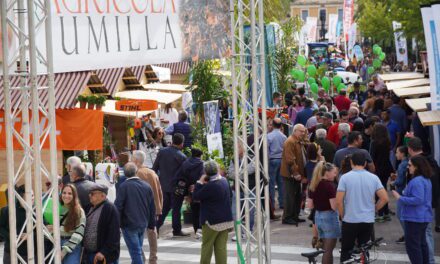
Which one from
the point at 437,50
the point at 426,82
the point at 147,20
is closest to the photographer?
the point at 147,20

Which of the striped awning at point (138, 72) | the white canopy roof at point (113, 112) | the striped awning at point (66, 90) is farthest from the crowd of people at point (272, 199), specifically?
the striped awning at point (138, 72)

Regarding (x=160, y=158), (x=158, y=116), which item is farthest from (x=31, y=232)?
(x=158, y=116)

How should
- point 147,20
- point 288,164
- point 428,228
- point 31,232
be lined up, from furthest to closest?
point 288,164, point 428,228, point 147,20, point 31,232

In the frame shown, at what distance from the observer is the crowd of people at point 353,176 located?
12648 millimetres

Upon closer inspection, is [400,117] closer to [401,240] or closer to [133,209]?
[401,240]

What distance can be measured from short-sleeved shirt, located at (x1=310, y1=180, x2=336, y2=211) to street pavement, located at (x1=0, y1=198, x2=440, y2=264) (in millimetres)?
1464

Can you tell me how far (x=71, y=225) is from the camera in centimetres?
1184

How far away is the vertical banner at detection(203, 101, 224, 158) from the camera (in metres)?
18.7

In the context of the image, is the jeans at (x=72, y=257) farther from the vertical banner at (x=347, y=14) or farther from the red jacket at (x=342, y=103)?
the vertical banner at (x=347, y=14)

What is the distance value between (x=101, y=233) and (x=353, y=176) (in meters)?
3.19

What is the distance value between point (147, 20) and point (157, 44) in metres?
0.33

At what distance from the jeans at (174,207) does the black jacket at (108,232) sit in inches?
199

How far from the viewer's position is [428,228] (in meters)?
13.3

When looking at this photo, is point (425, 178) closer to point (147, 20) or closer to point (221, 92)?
point (147, 20)
